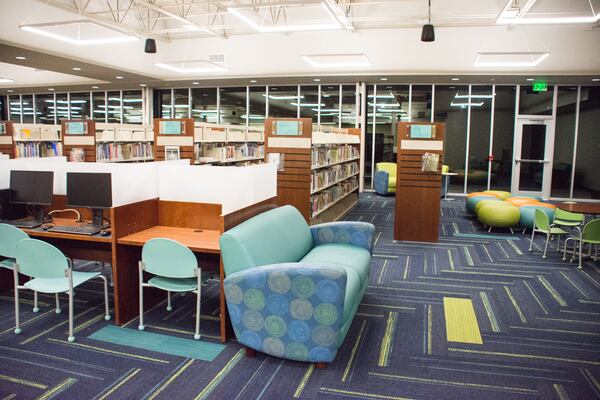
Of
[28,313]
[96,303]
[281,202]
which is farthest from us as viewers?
[281,202]

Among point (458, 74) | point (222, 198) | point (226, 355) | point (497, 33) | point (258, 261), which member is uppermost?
point (497, 33)

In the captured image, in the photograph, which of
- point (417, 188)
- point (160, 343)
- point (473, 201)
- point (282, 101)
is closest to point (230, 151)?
point (417, 188)

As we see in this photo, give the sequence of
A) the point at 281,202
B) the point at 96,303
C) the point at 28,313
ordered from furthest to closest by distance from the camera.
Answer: the point at 281,202
the point at 96,303
the point at 28,313

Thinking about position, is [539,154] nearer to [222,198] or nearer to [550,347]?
[550,347]

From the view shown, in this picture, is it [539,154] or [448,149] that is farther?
[448,149]

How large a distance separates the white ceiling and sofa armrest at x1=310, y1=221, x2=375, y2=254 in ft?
20.7

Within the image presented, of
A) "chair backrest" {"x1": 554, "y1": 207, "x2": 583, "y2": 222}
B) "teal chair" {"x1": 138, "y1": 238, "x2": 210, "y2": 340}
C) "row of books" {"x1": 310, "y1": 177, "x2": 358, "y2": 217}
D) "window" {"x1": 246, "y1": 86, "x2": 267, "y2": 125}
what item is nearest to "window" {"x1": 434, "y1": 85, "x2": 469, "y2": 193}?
"row of books" {"x1": 310, "y1": 177, "x2": 358, "y2": 217}

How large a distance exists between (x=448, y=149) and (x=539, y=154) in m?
2.34

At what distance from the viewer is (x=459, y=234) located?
749 centimetres

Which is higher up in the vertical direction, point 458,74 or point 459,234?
point 458,74

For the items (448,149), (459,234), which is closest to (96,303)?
(459,234)

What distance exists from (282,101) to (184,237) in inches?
414

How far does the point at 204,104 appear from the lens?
47.4 ft

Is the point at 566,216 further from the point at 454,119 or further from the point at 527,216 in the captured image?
the point at 454,119
